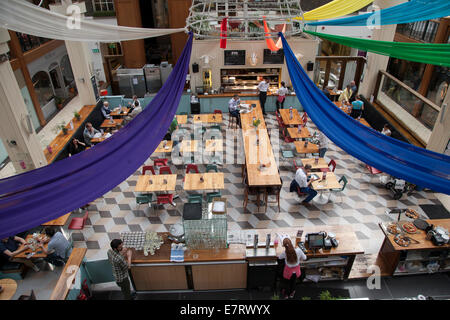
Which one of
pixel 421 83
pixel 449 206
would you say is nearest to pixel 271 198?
pixel 449 206

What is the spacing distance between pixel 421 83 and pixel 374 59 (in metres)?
1.78

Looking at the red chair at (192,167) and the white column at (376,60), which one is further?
the white column at (376,60)

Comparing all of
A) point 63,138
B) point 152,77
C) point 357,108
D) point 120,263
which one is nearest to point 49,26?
point 120,263

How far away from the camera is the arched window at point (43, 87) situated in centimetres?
1283

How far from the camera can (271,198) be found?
8500mm

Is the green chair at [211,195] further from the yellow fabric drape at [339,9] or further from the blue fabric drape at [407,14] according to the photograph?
the yellow fabric drape at [339,9]

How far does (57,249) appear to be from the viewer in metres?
6.25

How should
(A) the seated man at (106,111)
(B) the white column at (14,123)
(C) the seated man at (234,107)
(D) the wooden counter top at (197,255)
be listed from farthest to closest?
(A) the seated man at (106,111) < (C) the seated man at (234,107) < (B) the white column at (14,123) < (D) the wooden counter top at (197,255)

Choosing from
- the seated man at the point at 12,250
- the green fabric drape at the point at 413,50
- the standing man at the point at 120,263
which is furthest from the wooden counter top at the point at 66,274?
the green fabric drape at the point at 413,50

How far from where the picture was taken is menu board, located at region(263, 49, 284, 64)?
12742 mm

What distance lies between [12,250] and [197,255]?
389cm

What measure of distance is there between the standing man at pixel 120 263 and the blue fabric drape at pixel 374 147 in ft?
12.0

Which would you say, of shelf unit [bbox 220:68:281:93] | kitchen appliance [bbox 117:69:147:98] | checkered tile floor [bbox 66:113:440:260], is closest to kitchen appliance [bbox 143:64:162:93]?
kitchen appliance [bbox 117:69:147:98]
